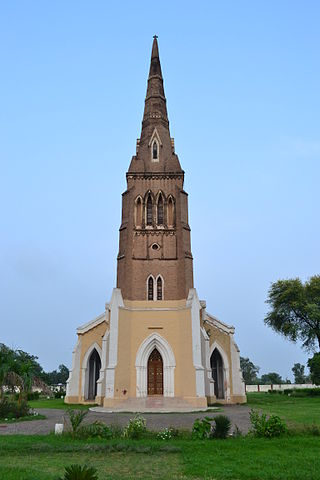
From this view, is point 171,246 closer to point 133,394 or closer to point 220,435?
point 133,394

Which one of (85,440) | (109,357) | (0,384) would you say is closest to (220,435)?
(85,440)

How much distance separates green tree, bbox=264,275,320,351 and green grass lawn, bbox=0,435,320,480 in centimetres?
3007

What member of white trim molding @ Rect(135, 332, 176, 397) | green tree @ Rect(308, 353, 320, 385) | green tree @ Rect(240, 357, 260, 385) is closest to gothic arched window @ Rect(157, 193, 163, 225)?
white trim molding @ Rect(135, 332, 176, 397)

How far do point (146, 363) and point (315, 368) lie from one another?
1763 centimetres

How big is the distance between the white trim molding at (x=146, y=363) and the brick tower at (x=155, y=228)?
126 inches

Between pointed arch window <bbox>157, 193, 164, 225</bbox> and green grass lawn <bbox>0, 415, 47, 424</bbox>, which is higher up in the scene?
pointed arch window <bbox>157, 193, 164, 225</bbox>

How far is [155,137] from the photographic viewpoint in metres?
35.5

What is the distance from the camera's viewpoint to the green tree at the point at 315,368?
36.5 m

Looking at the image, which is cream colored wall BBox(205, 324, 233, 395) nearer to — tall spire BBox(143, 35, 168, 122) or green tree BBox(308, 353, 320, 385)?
green tree BBox(308, 353, 320, 385)

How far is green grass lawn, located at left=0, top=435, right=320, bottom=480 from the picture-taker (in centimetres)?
775

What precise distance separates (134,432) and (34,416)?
984 cm

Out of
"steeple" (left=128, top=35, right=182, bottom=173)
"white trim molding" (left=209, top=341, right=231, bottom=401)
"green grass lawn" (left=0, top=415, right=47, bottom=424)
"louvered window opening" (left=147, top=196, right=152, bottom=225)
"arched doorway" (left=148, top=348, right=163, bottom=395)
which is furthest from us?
"steeple" (left=128, top=35, right=182, bottom=173)

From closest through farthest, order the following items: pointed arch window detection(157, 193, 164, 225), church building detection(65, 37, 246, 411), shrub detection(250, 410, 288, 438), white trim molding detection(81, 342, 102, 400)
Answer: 1. shrub detection(250, 410, 288, 438)
2. church building detection(65, 37, 246, 411)
3. white trim molding detection(81, 342, 102, 400)
4. pointed arch window detection(157, 193, 164, 225)

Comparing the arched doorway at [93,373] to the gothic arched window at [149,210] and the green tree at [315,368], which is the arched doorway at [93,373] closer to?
the gothic arched window at [149,210]
